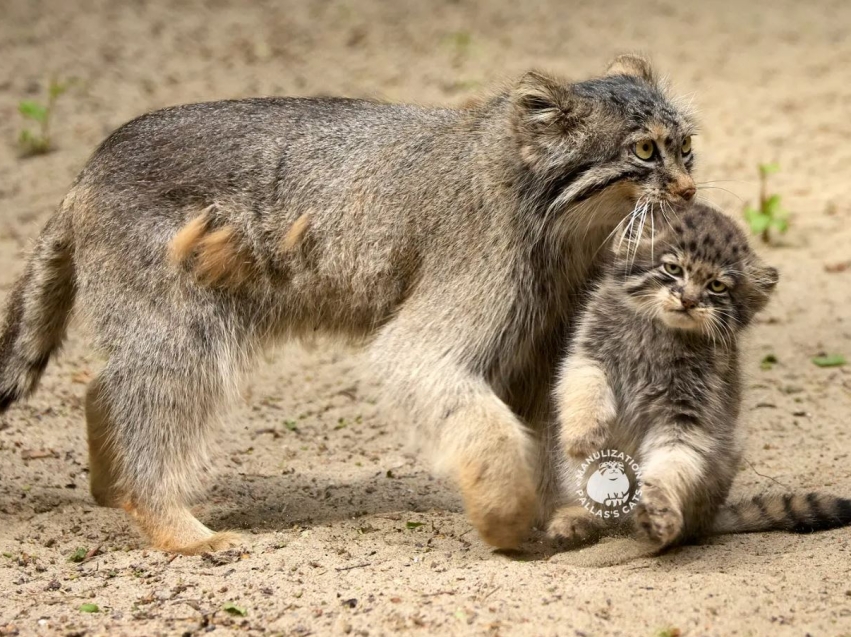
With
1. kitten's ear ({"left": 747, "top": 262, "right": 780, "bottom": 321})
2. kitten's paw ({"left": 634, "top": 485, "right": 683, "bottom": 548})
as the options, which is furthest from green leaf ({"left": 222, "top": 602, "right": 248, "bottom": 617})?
kitten's ear ({"left": 747, "top": 262, "right": 780, "bottom": 321})

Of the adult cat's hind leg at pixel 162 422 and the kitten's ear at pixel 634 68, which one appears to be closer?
the adult cat's hind leg at pixel 162 422

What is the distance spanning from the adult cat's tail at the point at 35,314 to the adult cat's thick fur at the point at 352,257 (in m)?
0.01

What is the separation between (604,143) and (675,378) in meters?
1.05

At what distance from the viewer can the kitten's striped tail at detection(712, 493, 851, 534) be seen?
517 centimetres

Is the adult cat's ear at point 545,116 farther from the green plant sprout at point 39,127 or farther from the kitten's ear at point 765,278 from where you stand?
the green plant sprout at point 39,127

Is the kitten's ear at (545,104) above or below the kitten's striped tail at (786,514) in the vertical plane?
above

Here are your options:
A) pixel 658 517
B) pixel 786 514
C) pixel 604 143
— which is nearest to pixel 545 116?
pixel 604 143

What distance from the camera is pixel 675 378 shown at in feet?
16.6

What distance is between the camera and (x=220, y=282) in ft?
18.5

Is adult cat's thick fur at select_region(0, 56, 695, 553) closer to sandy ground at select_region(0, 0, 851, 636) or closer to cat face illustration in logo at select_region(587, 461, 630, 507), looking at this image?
cat face illustration in logo at select_region(587, 461, 630, 507)

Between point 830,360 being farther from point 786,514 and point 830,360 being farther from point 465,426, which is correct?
point 465,426

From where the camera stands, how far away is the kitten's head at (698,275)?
4.91 meters

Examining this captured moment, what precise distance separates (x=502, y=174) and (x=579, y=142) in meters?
0.42

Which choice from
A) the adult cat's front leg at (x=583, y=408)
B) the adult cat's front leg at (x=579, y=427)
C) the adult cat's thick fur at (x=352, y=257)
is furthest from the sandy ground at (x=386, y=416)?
the adult cat's front leg at (x=583, y=408)
